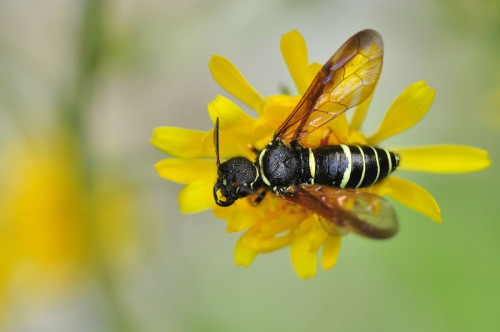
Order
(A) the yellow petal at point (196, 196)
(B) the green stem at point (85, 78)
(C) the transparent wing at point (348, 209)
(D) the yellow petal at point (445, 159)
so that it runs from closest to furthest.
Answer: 1. (C) the transparent wing at point (348, 209)
2. (D) the yellow petal at point (445, 159)
3. (A) the yellow petal at point (196, 196)
4. (B) the green stem at point (85, 78)

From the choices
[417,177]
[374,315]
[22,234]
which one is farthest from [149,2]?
[374,315]

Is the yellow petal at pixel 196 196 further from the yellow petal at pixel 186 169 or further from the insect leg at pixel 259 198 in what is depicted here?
the insect leg at pixel 259 198

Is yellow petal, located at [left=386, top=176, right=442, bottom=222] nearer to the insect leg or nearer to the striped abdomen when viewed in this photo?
the striped abdomen

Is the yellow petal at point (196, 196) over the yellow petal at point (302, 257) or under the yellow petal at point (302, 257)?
over

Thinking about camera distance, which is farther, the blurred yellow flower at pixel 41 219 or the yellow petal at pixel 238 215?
the blurred yellow flower at pixel 41 219

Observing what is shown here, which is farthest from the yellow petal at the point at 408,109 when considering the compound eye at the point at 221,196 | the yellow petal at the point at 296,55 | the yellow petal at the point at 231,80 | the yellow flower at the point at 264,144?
the compound eye at the point at 221,196

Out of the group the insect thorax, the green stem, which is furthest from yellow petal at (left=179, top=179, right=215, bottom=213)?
the green stem

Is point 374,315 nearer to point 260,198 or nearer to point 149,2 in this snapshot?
point 260,198

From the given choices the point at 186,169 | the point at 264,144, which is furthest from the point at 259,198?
the point at 186,169
